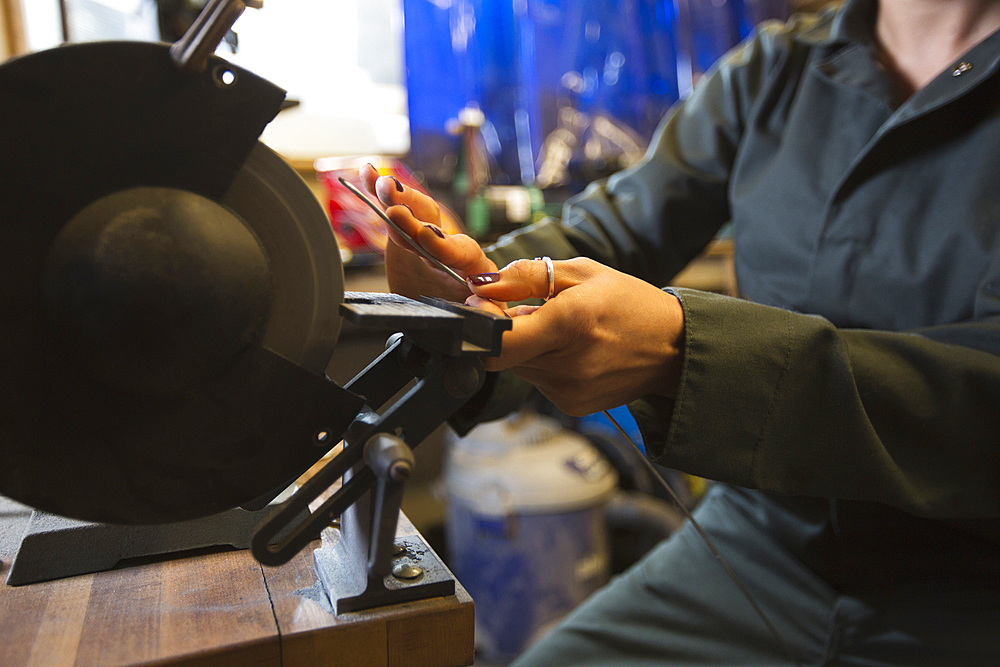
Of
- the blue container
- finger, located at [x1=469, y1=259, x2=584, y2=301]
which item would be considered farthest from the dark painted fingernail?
the blue container

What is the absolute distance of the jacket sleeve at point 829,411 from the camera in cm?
63

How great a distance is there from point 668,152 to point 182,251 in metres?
0.97

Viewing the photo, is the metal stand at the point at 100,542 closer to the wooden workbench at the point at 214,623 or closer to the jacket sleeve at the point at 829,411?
the wooden workbench at the point at 214,623

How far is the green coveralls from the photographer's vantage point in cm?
65

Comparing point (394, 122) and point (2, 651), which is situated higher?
point (394, 122)

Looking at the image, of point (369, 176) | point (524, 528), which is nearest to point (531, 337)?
point (369, 176)

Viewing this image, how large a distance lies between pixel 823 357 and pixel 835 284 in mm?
347

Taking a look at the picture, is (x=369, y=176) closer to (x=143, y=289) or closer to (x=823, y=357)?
(x=143, y=289)

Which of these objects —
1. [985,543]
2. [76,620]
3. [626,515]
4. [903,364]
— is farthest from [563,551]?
[76,620]

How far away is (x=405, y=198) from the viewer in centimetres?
70

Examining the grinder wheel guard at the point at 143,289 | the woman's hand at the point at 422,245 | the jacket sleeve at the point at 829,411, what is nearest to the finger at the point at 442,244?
the woman's hand at the point at 422,245

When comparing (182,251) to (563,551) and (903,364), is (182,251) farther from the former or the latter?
(563,551)

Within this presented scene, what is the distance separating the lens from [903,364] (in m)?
0.69

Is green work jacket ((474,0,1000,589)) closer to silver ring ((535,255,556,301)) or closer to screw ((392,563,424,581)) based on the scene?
silver ring ((535,255,556,301))
